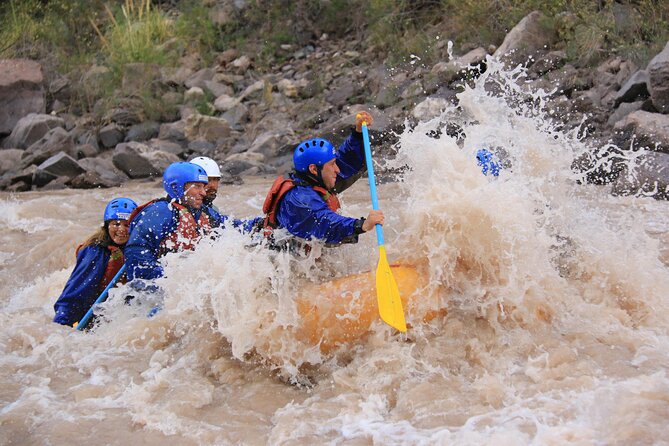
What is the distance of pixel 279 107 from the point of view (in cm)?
1298

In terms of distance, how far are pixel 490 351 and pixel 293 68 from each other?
10858 mm

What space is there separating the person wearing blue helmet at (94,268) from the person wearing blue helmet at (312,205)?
1.37 m

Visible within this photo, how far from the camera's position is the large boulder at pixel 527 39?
411 inches

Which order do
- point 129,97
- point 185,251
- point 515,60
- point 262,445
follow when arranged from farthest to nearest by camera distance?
point 129,97
point 515,60
point 185,251
point 262,445

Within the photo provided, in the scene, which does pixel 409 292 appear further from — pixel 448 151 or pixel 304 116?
pixel 304 116

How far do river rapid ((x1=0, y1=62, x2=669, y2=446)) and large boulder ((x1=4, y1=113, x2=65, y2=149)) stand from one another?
8334 mm

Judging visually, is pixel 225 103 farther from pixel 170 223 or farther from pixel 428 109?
pixel 170 223

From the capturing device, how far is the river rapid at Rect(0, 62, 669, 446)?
3605mm

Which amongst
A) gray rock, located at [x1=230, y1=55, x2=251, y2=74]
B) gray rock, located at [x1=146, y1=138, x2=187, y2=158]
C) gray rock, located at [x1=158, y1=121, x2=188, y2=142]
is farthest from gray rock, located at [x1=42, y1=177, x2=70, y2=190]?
gray rock, located at [x1=230, y1=55, x2=251, y2=74]

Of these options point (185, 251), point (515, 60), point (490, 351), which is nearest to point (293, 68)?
point (515, 60)

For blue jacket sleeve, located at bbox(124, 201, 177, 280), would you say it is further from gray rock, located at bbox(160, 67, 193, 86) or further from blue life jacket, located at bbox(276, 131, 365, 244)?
gray rock, located at bbox(160, 67, 193, 86)

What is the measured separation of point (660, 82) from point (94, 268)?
6074 mm

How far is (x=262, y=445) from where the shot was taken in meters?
3.59

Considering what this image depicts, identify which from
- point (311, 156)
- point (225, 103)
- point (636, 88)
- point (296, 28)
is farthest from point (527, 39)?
point (311, 156)
